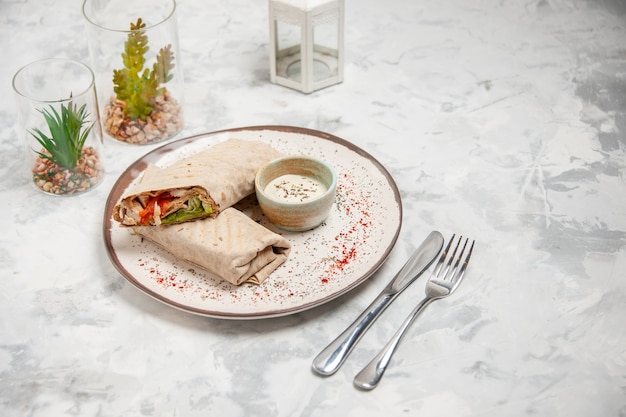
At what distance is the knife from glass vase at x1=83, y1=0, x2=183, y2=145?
0.90m

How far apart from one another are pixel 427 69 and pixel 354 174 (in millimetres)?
739

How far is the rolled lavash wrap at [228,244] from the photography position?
5.80 ft

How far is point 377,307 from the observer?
178 centimetres

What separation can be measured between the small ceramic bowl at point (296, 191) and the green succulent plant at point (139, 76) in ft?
1.80

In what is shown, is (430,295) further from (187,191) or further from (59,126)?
(59,126)

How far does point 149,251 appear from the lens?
1.91m

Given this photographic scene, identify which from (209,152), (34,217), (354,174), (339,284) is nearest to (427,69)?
(354,174)

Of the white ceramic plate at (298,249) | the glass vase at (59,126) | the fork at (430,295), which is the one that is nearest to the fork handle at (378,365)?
the fork at (430,295)

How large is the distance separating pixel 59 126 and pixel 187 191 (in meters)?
0.44

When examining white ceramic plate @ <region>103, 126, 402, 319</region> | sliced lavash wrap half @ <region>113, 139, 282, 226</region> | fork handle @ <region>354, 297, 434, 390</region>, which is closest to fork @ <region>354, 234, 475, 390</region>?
fork handle @ <region>354, 297, 434, 390</region>

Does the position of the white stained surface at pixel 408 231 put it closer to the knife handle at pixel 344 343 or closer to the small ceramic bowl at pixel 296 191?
the knife handle at pixel 344 343

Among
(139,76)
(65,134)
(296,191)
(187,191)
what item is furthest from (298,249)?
(139,76)

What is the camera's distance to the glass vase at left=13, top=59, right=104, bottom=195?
2.08 metres

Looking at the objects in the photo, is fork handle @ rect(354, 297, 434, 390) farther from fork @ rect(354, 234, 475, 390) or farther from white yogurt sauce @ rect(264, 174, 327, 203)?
white yogurt sauce @ rect(264, 174, 327, 203)
